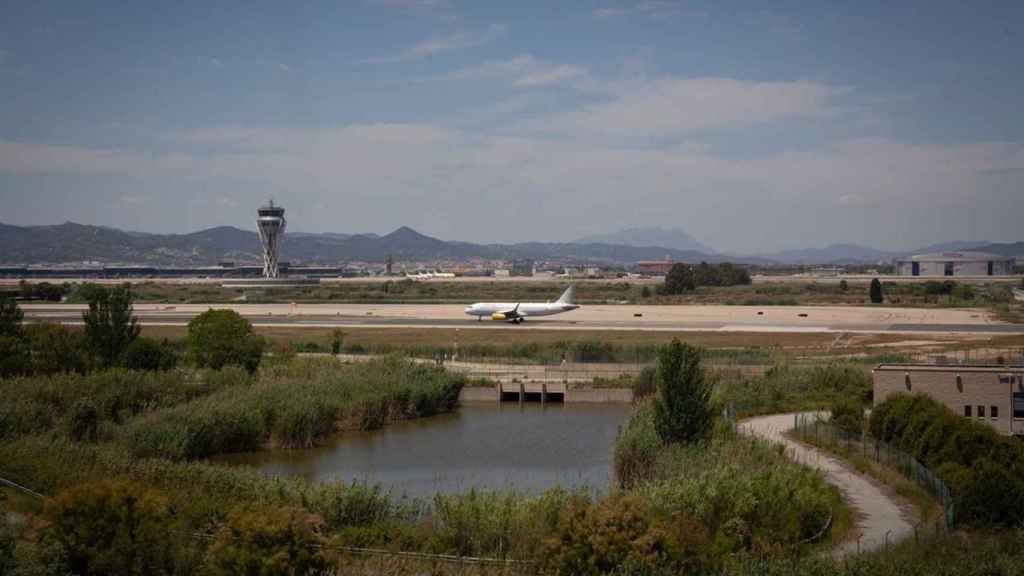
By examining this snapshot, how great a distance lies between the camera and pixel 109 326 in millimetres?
48750

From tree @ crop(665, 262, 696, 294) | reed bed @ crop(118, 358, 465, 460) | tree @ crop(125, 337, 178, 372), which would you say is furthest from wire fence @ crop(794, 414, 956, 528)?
Answer: tree @ crop(665, 262, 696, 294)

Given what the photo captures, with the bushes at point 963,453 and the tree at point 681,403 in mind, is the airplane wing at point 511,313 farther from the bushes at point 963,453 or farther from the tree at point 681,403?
the tree at point 681,403

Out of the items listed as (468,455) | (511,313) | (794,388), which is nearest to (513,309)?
(511,313)

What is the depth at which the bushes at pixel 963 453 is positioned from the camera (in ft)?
74.3

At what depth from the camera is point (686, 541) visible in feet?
62.5

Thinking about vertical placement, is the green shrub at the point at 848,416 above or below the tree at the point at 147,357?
below

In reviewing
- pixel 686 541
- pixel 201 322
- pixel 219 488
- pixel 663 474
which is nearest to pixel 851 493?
pixel 663 474

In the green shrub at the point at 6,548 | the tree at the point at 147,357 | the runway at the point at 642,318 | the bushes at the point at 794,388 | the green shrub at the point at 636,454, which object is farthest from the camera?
the runway at the point at 642,318

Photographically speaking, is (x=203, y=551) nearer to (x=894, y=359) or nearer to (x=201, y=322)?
(x=201, y=322)

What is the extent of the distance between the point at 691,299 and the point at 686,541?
11591 centimetres

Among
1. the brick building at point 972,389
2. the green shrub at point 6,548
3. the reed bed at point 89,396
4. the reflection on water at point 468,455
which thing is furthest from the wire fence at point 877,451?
the reed bed at point 89,396

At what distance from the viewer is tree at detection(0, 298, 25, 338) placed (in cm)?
5181

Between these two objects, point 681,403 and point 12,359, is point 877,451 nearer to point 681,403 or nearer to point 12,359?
point 681,403

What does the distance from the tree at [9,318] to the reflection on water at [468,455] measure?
70.2 ft
